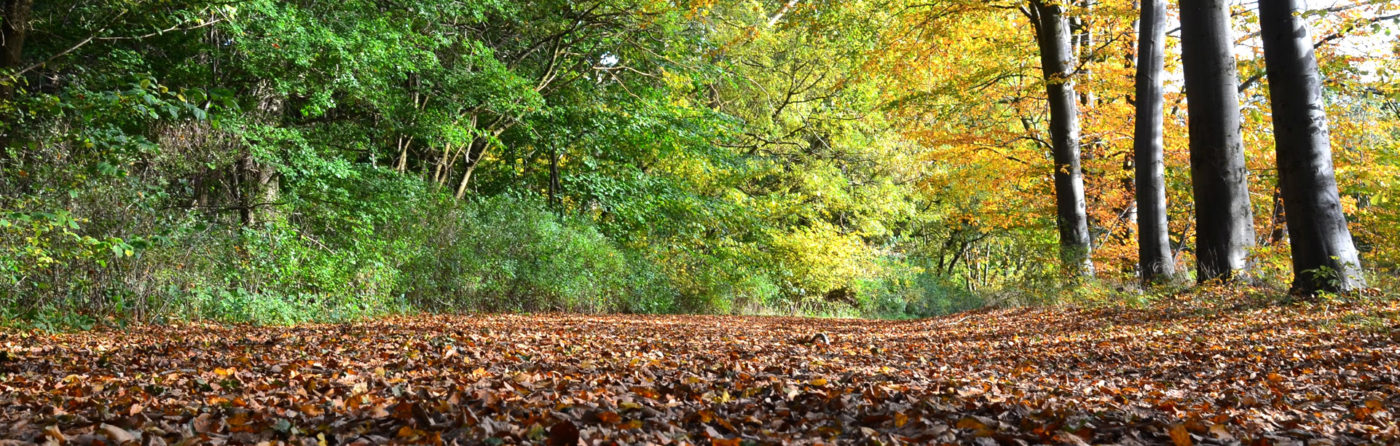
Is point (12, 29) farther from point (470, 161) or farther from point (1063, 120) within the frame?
point (1063, 120)

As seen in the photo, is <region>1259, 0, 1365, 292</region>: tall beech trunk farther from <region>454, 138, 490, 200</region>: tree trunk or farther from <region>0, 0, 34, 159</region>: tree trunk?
<region>454, 138, 490, 200</region>: tree trunk

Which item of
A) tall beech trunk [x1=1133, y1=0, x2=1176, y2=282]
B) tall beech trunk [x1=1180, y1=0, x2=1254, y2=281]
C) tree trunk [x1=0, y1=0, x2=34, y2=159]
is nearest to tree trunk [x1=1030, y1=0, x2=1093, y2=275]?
tall beech trunk [x1=1133, y1=0, x2=1176, y2=282]

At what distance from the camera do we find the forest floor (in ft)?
9.55

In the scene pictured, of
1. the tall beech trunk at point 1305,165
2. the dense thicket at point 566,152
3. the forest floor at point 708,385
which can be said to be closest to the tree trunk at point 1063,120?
the dense thicket at point 566,152

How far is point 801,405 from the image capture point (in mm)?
3516

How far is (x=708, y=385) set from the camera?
4.05 meters

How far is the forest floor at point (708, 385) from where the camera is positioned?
9.55 ft

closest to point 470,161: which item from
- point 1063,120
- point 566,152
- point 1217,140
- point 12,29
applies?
point 566,152

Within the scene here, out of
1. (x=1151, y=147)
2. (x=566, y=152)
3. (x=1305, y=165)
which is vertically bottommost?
(x=1305, y=165)

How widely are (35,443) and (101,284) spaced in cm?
545

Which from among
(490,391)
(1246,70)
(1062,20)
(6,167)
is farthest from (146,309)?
(1246,70)

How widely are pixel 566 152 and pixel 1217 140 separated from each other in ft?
41.9

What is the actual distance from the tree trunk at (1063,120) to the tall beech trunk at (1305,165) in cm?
516

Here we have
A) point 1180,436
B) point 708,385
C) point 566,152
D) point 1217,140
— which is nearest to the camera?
point 1180,436
